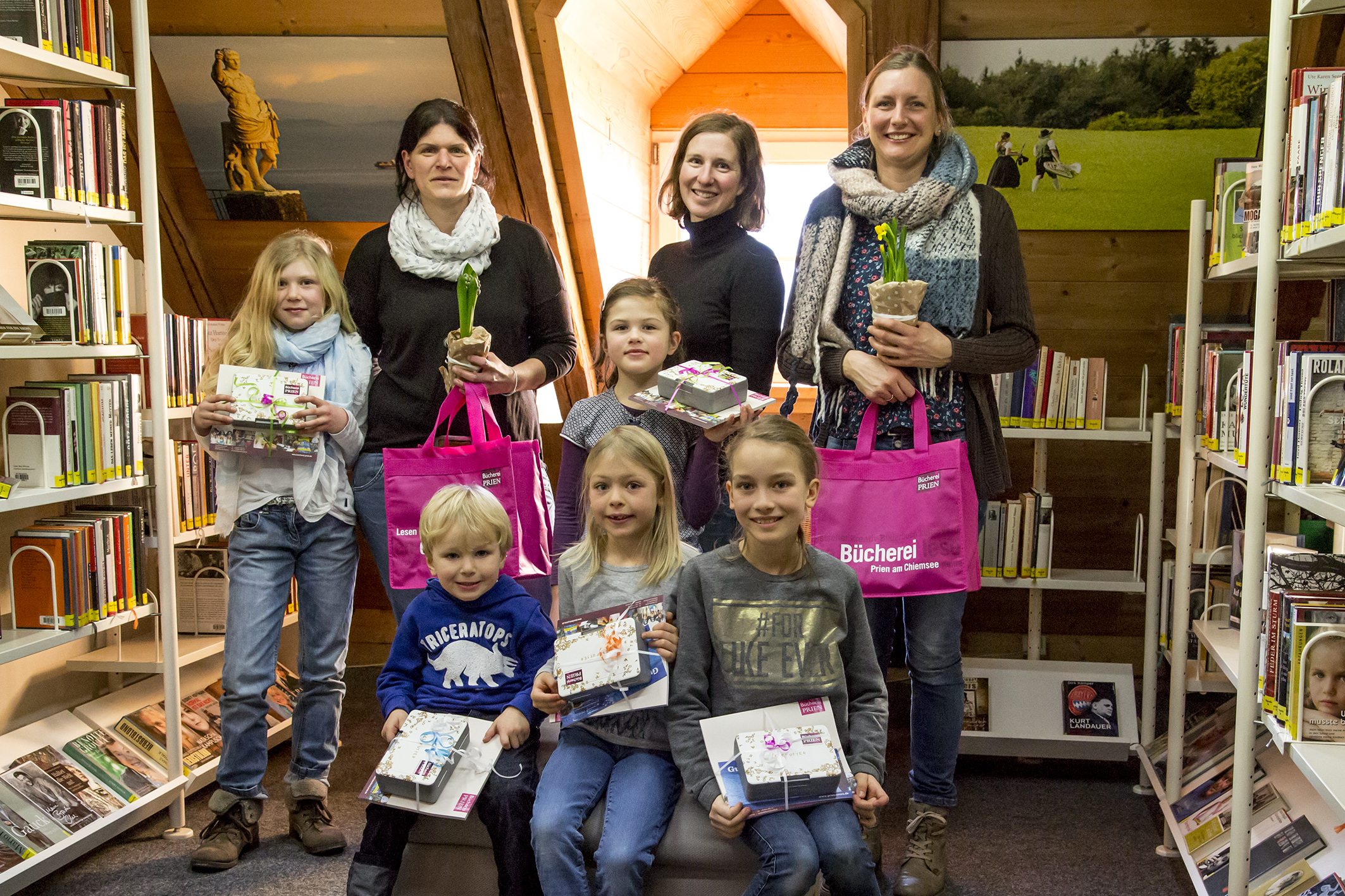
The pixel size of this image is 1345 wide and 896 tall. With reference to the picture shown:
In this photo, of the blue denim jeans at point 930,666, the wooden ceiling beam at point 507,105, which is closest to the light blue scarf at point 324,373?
the wooden ceiling beam at point 507,105

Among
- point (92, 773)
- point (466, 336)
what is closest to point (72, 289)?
point (466, 336)

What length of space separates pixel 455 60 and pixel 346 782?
2003 millimetres

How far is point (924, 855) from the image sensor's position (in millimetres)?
2141

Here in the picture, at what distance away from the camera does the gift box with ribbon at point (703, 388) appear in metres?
1.86

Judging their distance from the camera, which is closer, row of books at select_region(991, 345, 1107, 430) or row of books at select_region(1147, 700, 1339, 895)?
row of books at select_region(1147, 700, 1339, 895)

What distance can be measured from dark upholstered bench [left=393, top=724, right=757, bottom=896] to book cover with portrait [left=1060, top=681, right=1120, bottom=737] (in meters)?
1.56

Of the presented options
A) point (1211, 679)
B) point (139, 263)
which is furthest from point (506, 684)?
point (139, 263)

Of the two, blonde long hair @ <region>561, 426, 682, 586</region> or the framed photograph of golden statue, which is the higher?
the framed photograph of golden statue

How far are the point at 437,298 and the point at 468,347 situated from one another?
24 centimetres

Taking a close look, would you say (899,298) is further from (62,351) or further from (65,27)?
(65,27)

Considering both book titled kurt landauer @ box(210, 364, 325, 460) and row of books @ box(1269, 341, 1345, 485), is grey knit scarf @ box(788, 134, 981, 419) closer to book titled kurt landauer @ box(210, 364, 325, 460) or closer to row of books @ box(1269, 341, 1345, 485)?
row of books @ box(1269, 341, 1345, 485)

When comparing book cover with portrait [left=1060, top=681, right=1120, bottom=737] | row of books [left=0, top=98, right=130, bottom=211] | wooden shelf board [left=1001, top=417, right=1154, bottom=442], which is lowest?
book cover with portrait [left=1060, top=681, right=1120, bottom=737]

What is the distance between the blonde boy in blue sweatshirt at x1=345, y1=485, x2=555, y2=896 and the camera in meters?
1.86

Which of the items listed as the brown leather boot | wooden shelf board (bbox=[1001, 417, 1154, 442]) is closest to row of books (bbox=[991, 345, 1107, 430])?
wooden shelf board (bbox=[1001, 417, 1154, 442])
